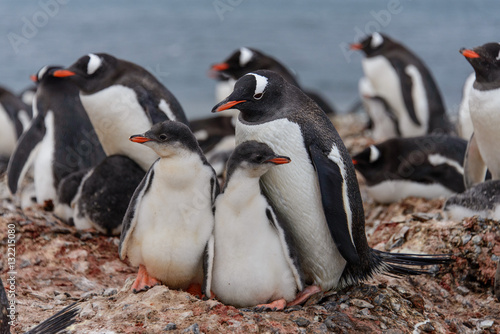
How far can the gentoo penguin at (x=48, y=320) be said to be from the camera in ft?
9.95

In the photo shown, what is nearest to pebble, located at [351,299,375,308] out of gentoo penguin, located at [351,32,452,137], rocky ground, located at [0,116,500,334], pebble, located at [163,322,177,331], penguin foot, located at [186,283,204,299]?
rocky ground, located at [0,116,500,334]

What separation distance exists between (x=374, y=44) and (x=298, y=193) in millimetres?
6656

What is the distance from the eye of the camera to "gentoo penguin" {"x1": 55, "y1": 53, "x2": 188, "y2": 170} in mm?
5156

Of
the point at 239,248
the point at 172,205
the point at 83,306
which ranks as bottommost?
the point at 83,306

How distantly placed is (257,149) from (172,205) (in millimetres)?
515

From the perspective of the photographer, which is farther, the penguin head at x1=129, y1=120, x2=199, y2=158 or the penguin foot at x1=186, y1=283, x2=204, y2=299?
the penguin foot at x1=186, y1=283, x2=204, y2=299

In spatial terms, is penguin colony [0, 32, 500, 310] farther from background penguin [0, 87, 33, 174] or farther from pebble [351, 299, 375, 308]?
background penguin [0, 87, 33, 174]

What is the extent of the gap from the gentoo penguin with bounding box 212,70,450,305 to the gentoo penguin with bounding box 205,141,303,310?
17cm

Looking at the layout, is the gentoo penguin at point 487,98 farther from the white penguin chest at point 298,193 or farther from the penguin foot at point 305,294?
the penguin foot at point 305,294

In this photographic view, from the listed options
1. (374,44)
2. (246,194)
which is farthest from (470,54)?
(374,44)

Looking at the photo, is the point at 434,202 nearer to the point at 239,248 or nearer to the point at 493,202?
the point at 493,202

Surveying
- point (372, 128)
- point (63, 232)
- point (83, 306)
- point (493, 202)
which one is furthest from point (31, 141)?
point (372, 128)

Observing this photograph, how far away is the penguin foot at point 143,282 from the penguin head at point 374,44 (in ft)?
22.7

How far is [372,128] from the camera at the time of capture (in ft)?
34.0
